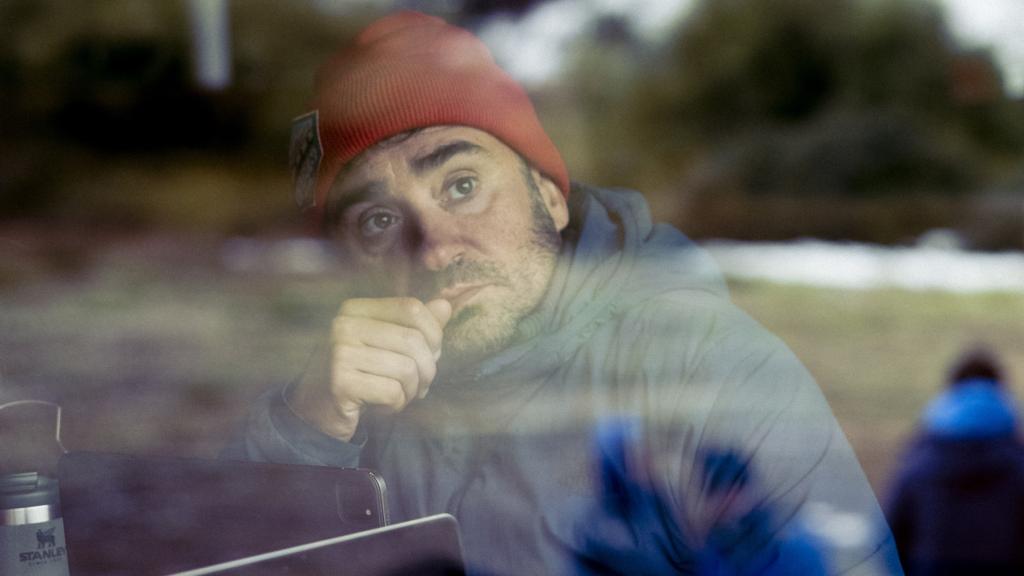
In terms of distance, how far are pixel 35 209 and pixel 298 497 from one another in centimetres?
333

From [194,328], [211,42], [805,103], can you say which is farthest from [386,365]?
[194,328]

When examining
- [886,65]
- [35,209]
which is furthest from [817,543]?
[886,65]

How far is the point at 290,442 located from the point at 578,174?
428 millimetres

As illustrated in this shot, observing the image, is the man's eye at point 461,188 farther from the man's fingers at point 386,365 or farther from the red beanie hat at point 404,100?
the man's fingers at point 386,365

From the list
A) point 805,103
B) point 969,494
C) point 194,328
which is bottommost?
point 969,494

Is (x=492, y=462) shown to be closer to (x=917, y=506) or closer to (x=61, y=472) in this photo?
(x=61, y=472)

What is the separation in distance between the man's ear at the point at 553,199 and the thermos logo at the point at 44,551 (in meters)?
0.54

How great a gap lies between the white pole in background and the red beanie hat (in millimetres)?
508

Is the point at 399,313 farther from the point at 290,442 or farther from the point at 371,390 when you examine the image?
the point at 290,442

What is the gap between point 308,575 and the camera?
0.76m

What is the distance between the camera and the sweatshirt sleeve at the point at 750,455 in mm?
1093

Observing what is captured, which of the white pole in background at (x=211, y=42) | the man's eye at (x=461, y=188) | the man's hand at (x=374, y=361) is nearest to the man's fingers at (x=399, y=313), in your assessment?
the man's hand at (x=374, y=361)

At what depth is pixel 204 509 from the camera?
1.12 meters

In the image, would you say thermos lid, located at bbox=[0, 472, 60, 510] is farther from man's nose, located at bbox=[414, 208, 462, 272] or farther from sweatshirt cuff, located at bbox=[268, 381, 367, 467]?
man's nose, located at bbox=[414, 208, 462, 272]
